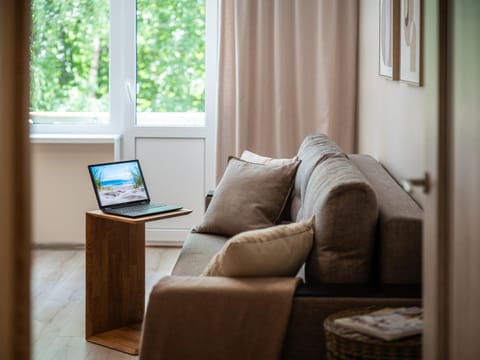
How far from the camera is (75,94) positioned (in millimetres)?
6078

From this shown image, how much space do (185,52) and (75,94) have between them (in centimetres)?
83

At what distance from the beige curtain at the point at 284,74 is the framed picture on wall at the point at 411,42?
198cm

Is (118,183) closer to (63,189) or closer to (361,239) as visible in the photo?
(361,239)

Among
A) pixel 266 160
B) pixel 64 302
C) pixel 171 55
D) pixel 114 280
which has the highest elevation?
pixel 171 55

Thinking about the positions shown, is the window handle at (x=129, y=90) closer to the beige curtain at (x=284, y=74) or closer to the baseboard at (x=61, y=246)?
the beige curtain at (x=284, y=74)

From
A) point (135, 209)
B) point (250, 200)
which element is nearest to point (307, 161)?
point (250, 200)

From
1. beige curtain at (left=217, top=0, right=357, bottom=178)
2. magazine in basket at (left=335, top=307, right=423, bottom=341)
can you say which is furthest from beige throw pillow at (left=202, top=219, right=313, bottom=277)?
beige curtain at (left=217, top=0, right=357, bottom=178)

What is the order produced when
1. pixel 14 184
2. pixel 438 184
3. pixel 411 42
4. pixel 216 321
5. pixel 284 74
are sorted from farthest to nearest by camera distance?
pixel 284 74, pixel 411 42, pixel 216 321, pixel 438 184, pixel 14 184

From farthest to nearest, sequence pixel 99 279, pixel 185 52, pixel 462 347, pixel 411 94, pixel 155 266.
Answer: pixel 185 52 → pixel 155 266 → pixel 99 279 → pixel 411 94 → pixel 462 347

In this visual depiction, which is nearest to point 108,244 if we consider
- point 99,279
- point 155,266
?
point 99,279

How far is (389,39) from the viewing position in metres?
3.95

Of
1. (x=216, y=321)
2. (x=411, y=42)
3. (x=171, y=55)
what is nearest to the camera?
(x=216, y=321)

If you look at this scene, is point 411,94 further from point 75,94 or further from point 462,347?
point 75,94

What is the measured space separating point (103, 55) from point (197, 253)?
2.61 m
